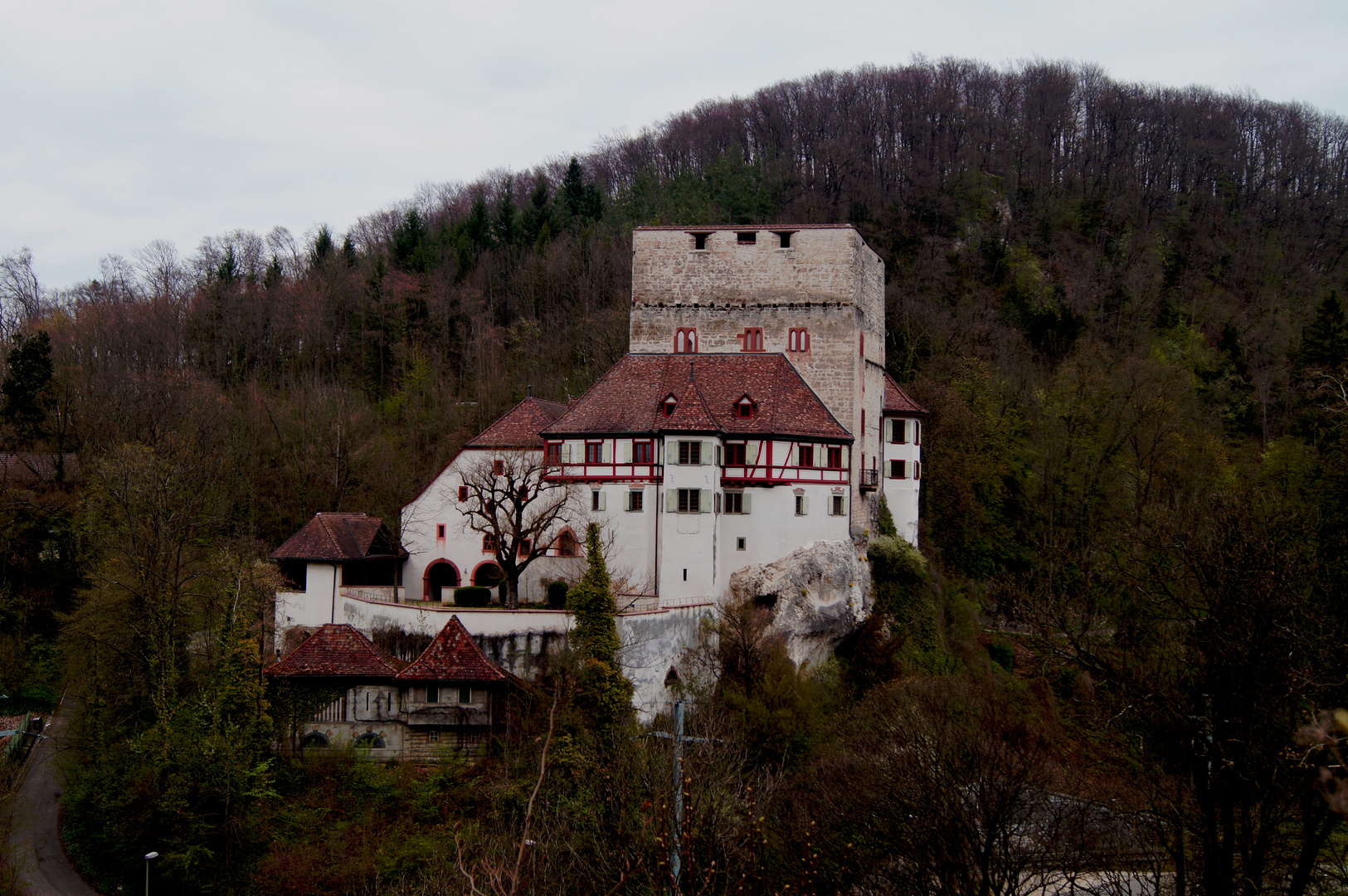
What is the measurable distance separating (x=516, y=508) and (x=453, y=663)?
4755 mm

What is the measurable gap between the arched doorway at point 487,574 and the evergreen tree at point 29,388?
751 inches

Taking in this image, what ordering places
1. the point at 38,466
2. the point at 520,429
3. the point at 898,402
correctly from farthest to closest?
the point at 38,466 < the point at 898,402 < the point at 520,429

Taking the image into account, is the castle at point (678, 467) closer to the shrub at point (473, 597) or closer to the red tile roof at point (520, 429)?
the red tile roof at point (520, 429)

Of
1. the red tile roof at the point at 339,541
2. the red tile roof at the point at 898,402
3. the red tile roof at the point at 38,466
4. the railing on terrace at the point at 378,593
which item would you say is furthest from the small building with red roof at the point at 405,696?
the red tile roof at the point at 38,466

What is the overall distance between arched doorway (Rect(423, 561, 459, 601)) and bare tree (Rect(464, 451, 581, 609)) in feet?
5.27

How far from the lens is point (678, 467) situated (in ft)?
101

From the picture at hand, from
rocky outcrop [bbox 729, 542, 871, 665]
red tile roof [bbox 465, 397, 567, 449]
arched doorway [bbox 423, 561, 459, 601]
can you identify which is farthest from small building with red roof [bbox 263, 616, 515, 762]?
red tile roof [bbox 465, 397, 567, 449]

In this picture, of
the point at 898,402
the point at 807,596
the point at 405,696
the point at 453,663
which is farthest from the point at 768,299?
the point at 405,696

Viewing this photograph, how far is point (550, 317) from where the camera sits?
5547cm

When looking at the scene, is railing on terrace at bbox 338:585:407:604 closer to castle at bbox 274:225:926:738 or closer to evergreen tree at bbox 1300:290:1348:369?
castle at bbox 274:225:926:738

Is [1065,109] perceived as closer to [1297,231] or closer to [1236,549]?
[1297,231]

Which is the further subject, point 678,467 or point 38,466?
point 38,466

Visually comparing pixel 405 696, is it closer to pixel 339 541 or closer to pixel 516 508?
pixel 516 508

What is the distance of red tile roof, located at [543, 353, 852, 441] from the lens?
31606 millimetres
